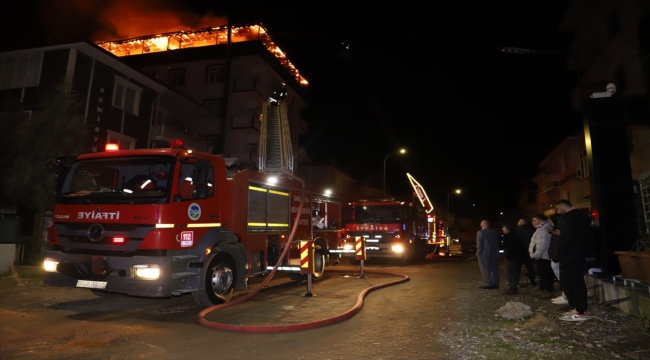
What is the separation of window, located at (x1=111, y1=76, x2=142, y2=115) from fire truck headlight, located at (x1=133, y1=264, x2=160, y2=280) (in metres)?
16.7

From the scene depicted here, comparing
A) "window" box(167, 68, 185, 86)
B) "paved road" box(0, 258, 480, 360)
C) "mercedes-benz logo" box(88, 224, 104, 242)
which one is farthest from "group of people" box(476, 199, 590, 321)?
"window" box(167, 68, 185, 86)

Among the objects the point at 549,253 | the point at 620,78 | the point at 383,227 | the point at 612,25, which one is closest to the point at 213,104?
the point at 383,227

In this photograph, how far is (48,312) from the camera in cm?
694

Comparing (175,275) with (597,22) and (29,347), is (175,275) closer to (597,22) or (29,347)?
(29,347)

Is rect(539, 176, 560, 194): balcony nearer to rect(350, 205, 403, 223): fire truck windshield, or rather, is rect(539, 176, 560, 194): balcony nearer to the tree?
rect(350, 205, 403, 223): fire truck windshield

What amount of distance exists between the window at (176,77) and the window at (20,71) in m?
13.2

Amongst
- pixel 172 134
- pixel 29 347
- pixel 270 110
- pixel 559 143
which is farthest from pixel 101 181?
pixel 559 143

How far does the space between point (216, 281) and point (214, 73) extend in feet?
87.6

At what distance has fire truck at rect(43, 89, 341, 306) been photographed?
6.38m

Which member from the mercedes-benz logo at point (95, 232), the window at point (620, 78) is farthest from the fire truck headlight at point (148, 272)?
the window at point (620, 78)

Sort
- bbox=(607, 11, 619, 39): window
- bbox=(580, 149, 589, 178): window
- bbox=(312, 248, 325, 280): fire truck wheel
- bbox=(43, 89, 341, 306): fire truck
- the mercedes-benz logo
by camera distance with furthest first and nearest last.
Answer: bbox=(580, 149, 589, 178): window
bbox=(607, 11, 619, 39): window
bbox=(312, 248, 325, 280): fire truck wheel
the mercedes-benz logo
bbox=(43, 89, 341, 306): fire truck

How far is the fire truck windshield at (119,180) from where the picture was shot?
6.66 metres

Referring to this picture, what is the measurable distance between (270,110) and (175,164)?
3850 mm

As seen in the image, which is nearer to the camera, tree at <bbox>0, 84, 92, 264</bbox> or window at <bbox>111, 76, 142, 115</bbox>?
tree at <bbox>0, 84, 92, 264</bbox>
